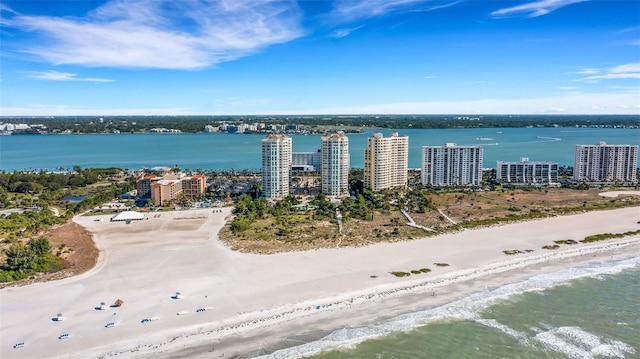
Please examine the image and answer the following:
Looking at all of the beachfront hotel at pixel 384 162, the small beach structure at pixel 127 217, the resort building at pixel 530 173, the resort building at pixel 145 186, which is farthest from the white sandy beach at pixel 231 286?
the resort building at pixel 530 173

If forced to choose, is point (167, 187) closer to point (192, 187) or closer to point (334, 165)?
point (192, 187)

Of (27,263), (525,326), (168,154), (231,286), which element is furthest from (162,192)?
(168,154)

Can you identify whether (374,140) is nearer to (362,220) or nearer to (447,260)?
(362,220)

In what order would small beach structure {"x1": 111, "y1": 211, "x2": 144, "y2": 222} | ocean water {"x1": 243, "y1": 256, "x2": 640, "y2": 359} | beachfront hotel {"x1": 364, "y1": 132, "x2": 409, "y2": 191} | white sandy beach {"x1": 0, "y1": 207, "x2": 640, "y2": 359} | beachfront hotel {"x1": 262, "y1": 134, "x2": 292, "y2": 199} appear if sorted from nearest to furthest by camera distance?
1. ocean water {"x1": 243, "y1": 256, "x2": 640, "y2": 359}
2. white sandy beach {"x1": 0, "y1": 207, "x2": 640, "y2": 359}
3. small beach structure {"x1": 111, "y1": 211, "x2": 144, "y2": 222}
4. beachfront hotel {"x1": 262, "y1": 134, "x2": 292, "y2": 199}
5. beachfront hotel {"x1": 364, "y1": 132, "x2": 409, "y2": 191}

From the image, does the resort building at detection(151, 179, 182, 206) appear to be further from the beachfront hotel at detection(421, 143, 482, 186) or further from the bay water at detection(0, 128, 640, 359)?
the bay water at detection(0, 128, 640, 359)

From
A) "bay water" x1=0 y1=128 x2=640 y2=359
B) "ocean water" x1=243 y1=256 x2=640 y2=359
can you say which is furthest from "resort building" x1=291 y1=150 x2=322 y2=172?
"ocean water" x1=243 y1=256 x2=640 y2=359
